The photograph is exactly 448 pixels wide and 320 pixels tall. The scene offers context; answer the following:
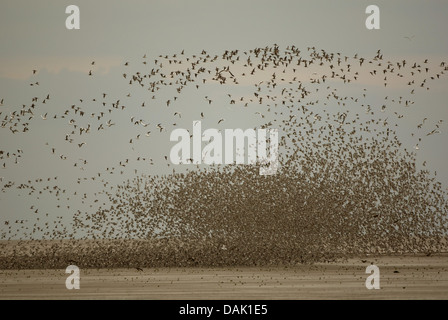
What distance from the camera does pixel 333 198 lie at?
1260 inches

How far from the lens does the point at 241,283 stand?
2516 centimetres

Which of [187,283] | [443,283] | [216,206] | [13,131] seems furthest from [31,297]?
[443,283]

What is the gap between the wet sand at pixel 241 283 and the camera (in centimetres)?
2275

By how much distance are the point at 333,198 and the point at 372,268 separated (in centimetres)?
355

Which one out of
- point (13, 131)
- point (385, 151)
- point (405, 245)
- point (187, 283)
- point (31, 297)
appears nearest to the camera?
point (31, 297)

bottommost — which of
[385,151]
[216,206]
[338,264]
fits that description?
[338,264]

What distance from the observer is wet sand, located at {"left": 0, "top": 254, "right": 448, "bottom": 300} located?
74.6 feet

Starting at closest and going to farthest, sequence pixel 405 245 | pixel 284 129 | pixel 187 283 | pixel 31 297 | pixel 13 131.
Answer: pixel 31 297 < pixel 187 283 < pixel 13 131 < pixel 284 129 < pixel 405 245

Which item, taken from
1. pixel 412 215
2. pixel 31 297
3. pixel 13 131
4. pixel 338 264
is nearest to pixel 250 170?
pixel 338 264

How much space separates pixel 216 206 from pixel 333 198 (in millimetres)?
4450

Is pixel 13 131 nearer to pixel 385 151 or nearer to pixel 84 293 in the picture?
pixel 84 293

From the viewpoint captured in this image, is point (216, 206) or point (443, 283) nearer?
point (443, 283)

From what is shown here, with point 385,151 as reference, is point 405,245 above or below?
below

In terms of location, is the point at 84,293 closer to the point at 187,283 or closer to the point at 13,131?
the point at 187,283
